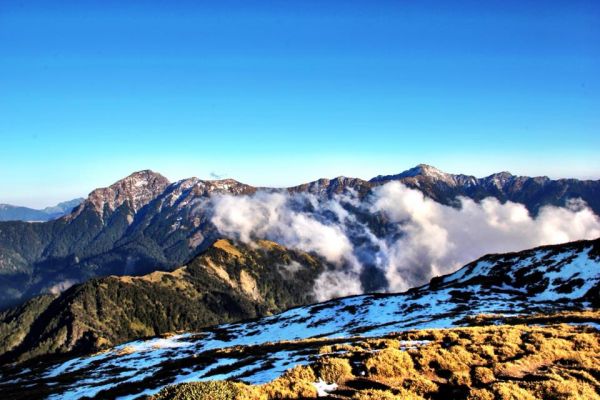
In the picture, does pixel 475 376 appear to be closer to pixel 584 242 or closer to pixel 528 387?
pixel 528 387

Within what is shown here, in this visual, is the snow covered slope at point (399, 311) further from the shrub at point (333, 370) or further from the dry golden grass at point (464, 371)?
the shrub at point (333, 370)

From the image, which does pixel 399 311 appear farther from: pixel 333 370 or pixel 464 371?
pixel 333 370

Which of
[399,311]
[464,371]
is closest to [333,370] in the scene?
[464,371]

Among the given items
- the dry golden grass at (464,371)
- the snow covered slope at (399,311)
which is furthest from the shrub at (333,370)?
the snow covered slope at (399,311)

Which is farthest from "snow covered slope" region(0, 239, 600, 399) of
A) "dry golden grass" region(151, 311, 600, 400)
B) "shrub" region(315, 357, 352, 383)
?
"shrub" region(315, 357, 352, 383)

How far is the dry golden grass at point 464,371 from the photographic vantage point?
17.5 m

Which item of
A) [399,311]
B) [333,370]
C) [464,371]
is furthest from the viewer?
[399,311]

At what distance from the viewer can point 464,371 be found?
21672mm

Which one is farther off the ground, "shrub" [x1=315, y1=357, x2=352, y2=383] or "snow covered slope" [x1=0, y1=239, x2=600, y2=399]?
"shrub" [x1=315, y1=357, x2=352, y2=383]

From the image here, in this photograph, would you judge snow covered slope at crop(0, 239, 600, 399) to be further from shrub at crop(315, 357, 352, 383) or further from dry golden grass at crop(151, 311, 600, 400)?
shrub at crop(315, 357, 352, 383)

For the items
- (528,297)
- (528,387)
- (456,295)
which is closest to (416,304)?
(456,295)

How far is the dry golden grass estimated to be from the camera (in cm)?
1748

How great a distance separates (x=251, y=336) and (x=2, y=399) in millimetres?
42213

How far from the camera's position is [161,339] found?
295ft
